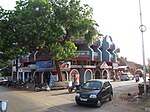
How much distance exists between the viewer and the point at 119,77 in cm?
4744

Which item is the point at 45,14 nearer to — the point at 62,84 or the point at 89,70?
the point at 62,84

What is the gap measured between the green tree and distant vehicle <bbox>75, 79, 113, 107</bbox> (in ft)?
36.8

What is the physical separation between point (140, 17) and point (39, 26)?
11039 millimetres

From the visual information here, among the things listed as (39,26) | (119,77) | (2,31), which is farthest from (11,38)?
(119,77)

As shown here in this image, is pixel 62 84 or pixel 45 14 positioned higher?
pixel 45 14

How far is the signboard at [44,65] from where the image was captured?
36031 mm

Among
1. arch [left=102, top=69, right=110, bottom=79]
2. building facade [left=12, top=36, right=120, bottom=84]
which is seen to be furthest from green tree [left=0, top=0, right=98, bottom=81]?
arch [left=102, top=69, right=110, bottom=79]

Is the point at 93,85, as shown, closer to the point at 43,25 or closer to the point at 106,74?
the point at 43,25

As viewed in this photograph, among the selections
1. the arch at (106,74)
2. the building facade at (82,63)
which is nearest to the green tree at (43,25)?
the building facade at (82,63)

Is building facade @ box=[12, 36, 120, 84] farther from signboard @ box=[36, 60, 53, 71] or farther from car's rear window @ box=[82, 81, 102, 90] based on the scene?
car's rear window @ box=[82, 81, 102, 90]

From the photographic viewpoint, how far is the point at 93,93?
14.2 m

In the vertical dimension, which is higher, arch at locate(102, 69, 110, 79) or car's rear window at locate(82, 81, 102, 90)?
arch at locate(102, 69, 110, 79)

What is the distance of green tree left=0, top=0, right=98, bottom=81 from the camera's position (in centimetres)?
2517

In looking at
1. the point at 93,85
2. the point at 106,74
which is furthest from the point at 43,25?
the point at 106,74
